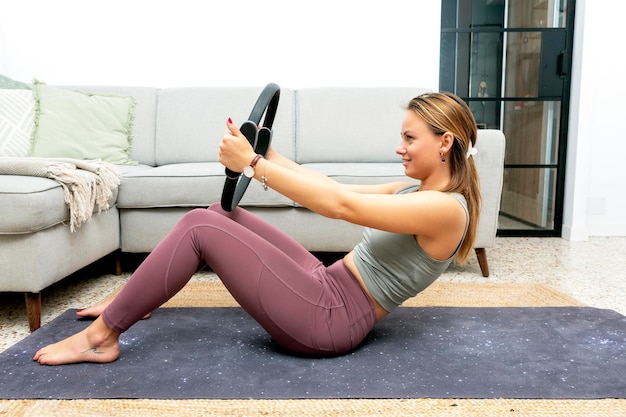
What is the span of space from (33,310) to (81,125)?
1.29 metres

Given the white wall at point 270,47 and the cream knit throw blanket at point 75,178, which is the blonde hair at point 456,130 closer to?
the cream knit throw blanket at point 75,178

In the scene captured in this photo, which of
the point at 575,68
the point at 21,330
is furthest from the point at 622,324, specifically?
the point at 575,68

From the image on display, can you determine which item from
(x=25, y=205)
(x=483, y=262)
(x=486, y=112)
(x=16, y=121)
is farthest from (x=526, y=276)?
(x=16, y=121)

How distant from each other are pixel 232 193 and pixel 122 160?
64.1 inches

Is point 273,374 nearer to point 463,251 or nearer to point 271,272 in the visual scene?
point 271,272

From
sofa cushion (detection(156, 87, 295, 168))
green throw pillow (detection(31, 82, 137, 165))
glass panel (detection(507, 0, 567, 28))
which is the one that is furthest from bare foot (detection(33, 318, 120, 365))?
glass panel (detection(507, 0, 567, 28))

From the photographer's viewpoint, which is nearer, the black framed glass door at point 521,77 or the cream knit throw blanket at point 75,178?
the cream knit throw blanket at point 75,178

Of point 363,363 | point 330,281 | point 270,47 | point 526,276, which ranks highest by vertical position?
point 270,47

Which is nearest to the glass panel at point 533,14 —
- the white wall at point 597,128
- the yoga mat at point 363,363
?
the white wall at point 597,128

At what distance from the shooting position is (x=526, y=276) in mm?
2504

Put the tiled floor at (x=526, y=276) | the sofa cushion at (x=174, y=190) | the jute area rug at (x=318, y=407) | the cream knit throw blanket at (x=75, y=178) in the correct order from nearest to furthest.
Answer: the jute area rug at (x=318, y=407) → the cream knit throw blanket at (x=75, y=178) → the tiled floor at (x=526, y=276) → the sofa cushion at (x=174, y=190)

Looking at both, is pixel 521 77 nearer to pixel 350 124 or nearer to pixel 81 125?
pixel 350 124

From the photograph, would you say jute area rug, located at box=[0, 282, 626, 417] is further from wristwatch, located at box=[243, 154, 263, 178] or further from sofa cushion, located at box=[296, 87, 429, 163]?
sofa cushion, located at box=[296, 87, 429, 163]

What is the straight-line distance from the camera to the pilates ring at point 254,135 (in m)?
1.23
